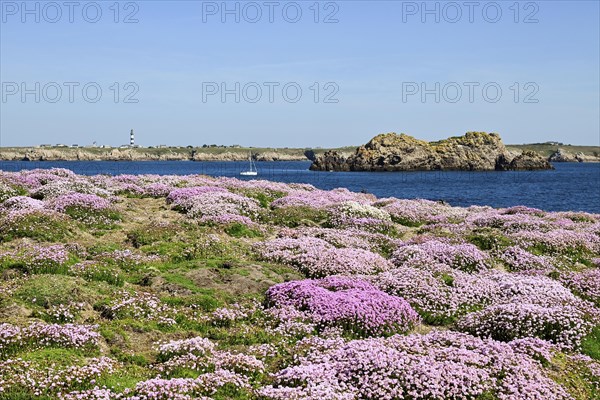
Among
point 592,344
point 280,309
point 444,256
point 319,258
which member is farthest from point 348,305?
point 444,256

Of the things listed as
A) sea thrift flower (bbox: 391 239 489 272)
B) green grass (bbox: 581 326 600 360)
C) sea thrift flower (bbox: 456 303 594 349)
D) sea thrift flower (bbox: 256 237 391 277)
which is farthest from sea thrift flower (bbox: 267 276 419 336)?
sea thrift flower (bbox: 391 239 489 272)

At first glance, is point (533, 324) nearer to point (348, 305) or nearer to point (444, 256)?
point (348, 305)

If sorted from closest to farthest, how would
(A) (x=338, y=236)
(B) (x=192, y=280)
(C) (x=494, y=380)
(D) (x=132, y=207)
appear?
(C) (x=494, y=380) → (B) (x=192, y=280) → (A) (x=338, y=236) → (D) (x=132, y=207)

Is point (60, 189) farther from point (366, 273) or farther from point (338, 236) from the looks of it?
point (366, 273)

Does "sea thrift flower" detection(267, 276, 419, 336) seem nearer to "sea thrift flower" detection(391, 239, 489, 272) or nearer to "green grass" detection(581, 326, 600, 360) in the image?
"green grass" detection(581, 326, 600, 360)

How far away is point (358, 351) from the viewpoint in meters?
10.9

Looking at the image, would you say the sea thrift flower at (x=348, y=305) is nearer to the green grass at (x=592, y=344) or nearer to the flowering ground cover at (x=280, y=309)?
the flowering ground cover at (x=280, y=309)

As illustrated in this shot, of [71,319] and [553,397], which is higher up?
[71,319]

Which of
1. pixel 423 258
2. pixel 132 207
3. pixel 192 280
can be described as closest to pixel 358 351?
pixel 192 280

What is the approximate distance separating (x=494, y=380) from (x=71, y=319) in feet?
32.6

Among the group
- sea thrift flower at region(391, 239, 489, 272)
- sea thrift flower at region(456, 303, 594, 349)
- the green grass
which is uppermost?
sea thrift flower at region(391, 239, 489, 272)

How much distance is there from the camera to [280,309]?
46.6 ft

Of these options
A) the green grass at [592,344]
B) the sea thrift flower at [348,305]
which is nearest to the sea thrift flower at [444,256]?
the sea thrift flower at [348,305]

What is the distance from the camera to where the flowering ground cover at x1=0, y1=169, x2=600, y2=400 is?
9.90 m
